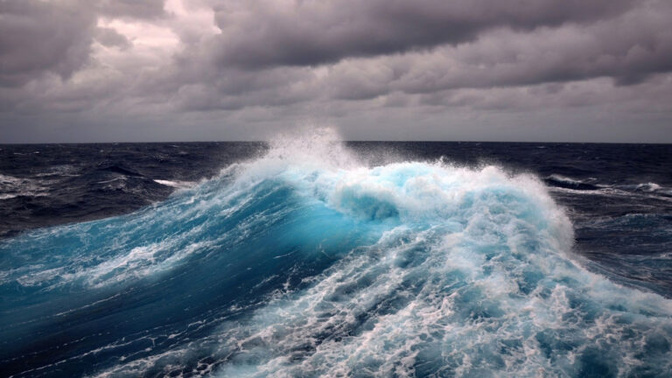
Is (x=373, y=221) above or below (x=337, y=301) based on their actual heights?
above

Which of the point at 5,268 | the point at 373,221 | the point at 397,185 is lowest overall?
the point at 5,268

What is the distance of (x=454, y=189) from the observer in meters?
13.3

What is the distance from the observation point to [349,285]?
29.5 feet

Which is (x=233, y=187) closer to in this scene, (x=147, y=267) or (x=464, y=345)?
(x=147, y=267)

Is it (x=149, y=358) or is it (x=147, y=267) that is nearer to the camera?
(x=149, y=358)

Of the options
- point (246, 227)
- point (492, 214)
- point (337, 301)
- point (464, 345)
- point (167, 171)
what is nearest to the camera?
point (464, 345)

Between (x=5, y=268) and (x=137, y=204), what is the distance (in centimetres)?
1023

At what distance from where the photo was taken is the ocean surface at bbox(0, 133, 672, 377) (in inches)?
252

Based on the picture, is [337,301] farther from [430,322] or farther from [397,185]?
[397,185]

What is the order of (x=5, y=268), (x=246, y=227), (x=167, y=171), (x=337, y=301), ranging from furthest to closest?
(x=167, y=171), (x=246, y=227), (x=5, y=268), (x=337, y=301)

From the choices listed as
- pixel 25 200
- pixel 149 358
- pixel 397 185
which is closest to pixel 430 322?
pixel 149 358

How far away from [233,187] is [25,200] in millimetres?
13775

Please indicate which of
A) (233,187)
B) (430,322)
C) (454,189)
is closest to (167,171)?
(233,187)

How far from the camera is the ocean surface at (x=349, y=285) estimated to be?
21.0 feet
